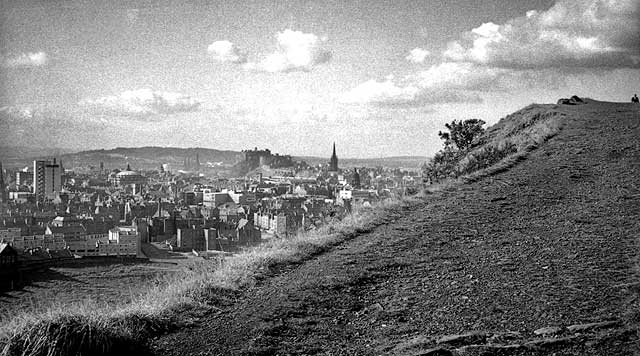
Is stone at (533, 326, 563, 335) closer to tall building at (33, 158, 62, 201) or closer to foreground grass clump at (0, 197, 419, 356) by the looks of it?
foreground grass clump at (0, 197, 419, 356)

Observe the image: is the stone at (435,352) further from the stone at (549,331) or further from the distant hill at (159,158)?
the distant hill at (159,158)

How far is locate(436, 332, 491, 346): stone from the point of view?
3.74m

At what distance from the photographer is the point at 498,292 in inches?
184

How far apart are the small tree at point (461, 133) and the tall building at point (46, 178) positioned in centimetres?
3357

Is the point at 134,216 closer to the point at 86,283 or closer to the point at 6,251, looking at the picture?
the point at 6,251

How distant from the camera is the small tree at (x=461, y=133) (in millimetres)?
15805

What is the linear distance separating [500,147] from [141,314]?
36.8 feet

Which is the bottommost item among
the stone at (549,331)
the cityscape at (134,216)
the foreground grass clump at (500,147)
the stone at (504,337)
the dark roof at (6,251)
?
the cityscape at (134,216)

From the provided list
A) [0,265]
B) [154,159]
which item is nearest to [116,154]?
[154,159]

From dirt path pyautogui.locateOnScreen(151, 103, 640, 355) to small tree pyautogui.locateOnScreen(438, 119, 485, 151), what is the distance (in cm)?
726

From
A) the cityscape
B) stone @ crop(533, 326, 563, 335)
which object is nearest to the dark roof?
the cityscape

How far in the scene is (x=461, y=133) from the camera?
51.9 ft

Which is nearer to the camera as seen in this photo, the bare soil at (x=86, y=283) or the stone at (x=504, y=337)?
the stone at (x=504, y=337)

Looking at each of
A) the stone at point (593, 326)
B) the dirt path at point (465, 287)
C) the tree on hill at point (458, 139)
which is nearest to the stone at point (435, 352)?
the dirt path at point (465, 287)
